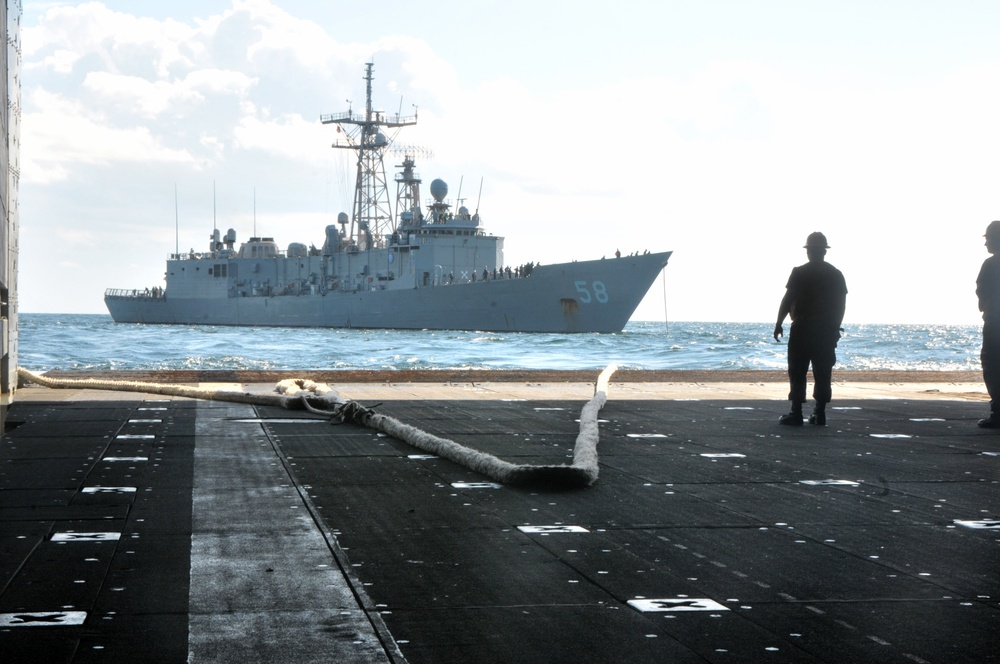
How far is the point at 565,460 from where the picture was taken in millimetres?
6762

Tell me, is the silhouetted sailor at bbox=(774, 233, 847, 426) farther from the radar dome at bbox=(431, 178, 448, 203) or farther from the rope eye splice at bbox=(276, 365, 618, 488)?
the radar dome at bbox=(431, 178, 448, 203)

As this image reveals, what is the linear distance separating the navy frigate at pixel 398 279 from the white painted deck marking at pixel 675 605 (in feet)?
204

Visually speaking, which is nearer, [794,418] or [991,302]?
[794,418]

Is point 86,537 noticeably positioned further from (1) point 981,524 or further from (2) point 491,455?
(1) point 981,524

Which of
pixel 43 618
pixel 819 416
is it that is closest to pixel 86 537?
pixel 43 618

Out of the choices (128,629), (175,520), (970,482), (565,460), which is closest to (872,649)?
(128,629)

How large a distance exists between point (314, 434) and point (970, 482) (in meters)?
4.48

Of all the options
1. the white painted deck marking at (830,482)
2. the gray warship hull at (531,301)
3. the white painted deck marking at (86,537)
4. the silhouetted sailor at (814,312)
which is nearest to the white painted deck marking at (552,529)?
the white painted deck marking at (86,537)

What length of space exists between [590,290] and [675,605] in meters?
63.3

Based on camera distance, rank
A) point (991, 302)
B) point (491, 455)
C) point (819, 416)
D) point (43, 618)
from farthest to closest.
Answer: point (991, 302)
point (819, 416)
point (491, 455)
point (43, 618)

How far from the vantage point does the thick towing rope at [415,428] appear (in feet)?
18.8

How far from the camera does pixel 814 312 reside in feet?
32.2

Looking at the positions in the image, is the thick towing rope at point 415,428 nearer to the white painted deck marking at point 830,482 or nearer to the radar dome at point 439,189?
the white painted deck marking at point 830,482

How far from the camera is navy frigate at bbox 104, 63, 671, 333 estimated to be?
66.6 metres
